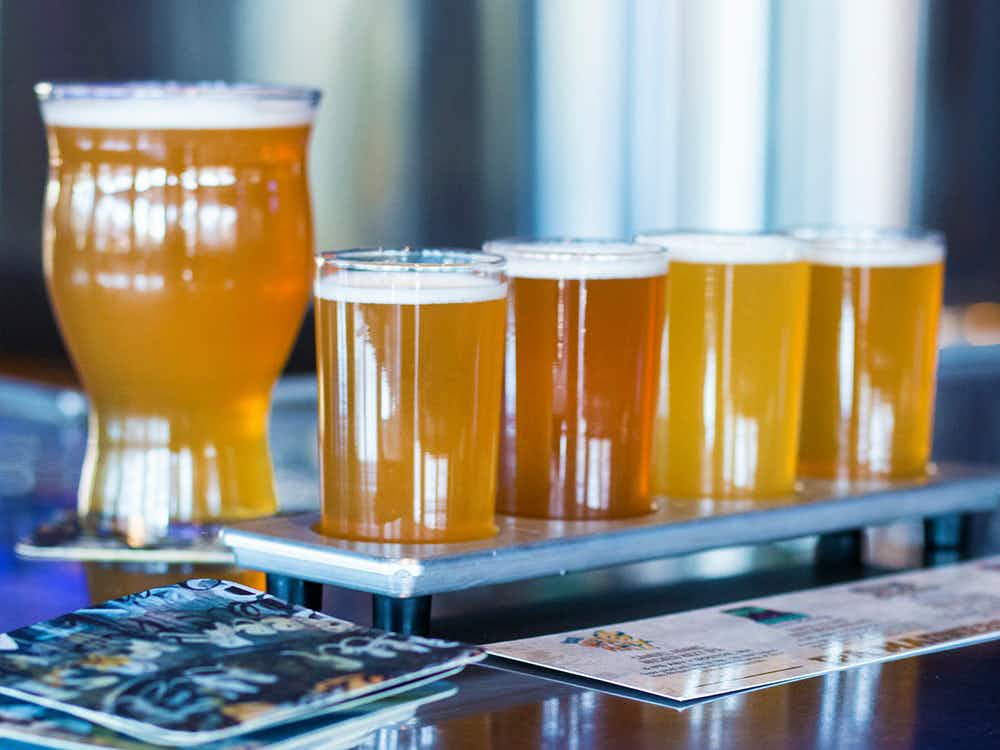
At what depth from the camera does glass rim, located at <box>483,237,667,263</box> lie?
3.25ft

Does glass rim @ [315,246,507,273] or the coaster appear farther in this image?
the coaster

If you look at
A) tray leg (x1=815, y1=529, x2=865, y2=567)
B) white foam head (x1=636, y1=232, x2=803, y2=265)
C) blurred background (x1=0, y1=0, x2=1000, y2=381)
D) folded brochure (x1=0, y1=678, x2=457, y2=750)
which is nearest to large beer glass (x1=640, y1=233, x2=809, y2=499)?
white foam head (x1=636, y1=232, x2=803, y2=265)

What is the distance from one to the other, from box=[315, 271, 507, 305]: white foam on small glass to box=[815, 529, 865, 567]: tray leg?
→ 0.37m

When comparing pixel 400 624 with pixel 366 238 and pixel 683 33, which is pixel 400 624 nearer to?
pixel 366 238

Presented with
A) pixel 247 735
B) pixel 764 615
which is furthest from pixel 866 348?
pixel 247 735

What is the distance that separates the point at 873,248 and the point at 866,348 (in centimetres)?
7

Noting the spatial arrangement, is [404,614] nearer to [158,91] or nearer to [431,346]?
[431,346]

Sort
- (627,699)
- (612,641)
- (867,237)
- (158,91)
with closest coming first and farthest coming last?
(627,699)
(612,641)
(158,91)
(867,237)

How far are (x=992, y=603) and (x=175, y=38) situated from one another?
1.81 meters

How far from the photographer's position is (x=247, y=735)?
2.34ft

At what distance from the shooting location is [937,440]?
1.64 meters

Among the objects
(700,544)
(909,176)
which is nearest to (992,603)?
(700,544)

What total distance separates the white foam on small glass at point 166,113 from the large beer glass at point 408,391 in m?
0.18

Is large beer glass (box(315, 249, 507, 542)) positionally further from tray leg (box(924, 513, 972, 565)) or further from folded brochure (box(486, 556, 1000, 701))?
tray leg (box(924, 513, 972, 565))
